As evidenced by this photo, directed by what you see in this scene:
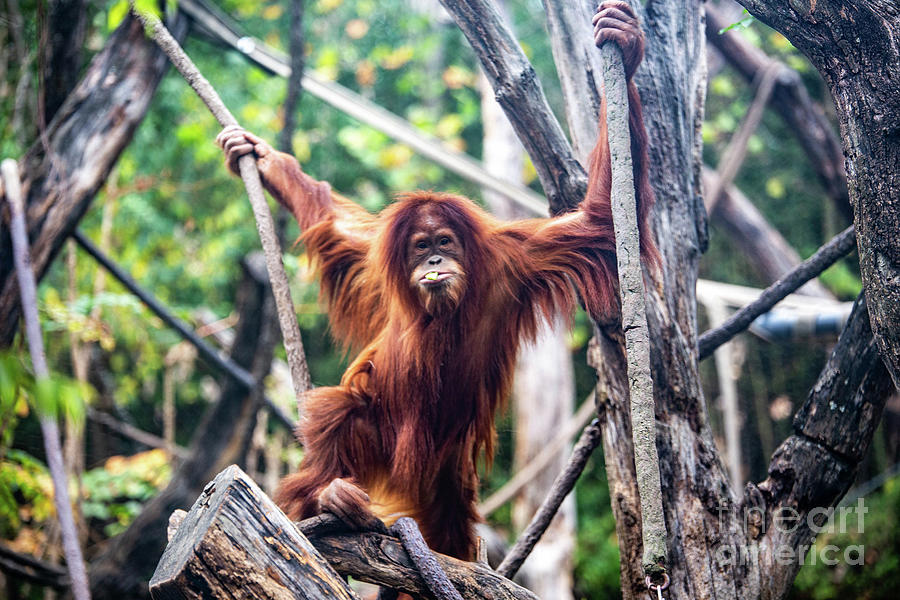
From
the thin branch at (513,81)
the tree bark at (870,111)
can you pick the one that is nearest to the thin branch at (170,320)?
the thin branch at (513,81)

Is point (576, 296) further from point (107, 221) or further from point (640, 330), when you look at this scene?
point (107, 221)

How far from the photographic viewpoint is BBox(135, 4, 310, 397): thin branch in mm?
2623

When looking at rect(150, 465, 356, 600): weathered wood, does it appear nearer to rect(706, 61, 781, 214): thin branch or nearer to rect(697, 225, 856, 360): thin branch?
rect(697, 225, 856, 360): thin branch

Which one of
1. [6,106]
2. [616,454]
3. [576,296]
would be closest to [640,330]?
[616,454]

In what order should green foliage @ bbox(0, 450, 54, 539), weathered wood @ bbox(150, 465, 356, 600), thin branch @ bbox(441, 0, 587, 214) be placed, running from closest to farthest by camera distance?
weathered wood @ bbox(150, 465, 356, 600)
thin branch @ bbox(441, 0, 587, 214)
green foliage @ bbox(0, 450, 54, 539)

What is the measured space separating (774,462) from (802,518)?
174 mm

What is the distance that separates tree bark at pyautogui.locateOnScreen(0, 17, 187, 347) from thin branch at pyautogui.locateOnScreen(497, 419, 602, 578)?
2535 mm

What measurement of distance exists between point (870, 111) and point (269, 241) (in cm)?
186

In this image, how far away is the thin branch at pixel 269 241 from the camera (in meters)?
2.62

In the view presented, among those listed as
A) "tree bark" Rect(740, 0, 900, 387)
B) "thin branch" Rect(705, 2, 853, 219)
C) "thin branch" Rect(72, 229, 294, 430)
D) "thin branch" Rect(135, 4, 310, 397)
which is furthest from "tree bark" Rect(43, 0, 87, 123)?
"thin branch" Rect(705, 2, 853, 219)

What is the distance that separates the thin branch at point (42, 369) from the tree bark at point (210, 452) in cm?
165

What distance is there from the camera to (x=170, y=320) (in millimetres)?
4492

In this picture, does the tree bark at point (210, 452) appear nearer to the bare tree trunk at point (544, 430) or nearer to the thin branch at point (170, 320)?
the thin branch at point (170, 320)

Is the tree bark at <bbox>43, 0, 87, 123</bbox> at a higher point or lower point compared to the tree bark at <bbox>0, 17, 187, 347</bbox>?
higher
